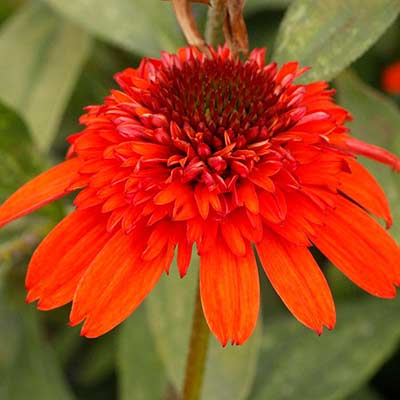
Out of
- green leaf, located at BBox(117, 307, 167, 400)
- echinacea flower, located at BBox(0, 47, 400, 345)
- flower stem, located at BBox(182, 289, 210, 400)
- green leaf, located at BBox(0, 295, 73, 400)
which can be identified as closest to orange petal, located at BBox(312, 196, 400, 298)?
echinacea flower, located at BBox(0, 47, 400, 345)

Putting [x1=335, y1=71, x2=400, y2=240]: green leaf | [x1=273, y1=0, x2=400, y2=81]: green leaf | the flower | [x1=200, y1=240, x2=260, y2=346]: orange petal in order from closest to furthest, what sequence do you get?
[x1=200, y1=240, x2=260, y2=346]: orange petal, [x1=273, y1=0, x2=400, y2=81]: green leaf, [x1=335, y1=71, x2=400, y2=240]: green leaf, the flower

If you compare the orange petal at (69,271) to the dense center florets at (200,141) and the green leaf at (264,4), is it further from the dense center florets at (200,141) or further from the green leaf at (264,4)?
the green leaf at (264,4)

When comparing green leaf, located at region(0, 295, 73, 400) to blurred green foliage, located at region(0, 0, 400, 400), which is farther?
green leaf, located at region(0, 295, 73, 400)

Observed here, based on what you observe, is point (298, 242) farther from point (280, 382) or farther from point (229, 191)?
point (280, 382)

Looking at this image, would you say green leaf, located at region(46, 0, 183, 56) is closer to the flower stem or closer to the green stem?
the green stem

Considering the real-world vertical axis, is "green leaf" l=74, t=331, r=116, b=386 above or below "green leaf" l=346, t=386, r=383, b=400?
below

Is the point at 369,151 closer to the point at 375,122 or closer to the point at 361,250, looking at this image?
the point at 361,250

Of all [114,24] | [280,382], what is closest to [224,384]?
[280,382]

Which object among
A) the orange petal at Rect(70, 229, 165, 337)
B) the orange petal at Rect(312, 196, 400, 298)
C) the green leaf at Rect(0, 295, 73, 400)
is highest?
the orange petal at Rect(312, 196, 400, 298)
